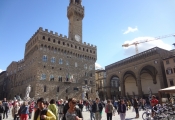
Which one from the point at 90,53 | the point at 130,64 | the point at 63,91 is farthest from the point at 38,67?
the point at 130,64

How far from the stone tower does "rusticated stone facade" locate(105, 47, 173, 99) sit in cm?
1309

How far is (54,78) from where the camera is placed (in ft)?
110

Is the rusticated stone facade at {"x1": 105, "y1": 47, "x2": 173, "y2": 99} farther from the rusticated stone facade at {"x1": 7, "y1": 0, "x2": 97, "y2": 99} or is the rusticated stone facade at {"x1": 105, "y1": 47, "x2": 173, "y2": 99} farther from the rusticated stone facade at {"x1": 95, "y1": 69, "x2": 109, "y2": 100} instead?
the rusticated stone facade at {"x1": 95, "y1": 69, "x2": 109, "y2": 100}

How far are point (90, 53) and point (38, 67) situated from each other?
1632 cm

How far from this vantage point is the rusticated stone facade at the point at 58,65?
31906 mm

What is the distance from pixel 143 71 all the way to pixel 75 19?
78.8ft

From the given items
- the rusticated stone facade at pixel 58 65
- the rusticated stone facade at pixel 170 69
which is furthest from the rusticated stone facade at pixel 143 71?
the rusticated stone facade at pixel 58 65

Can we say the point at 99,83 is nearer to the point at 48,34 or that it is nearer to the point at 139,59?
the point at 139,59

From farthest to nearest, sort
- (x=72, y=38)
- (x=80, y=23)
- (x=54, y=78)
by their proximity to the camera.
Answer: (x=80, y=23), (x=72, y=38), (x=54, y=78)

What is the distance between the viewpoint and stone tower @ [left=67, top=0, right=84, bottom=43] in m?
40.6

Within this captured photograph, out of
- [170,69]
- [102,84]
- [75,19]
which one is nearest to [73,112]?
[170,69]

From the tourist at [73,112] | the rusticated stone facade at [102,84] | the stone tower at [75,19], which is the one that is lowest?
the tourist at [73,112]

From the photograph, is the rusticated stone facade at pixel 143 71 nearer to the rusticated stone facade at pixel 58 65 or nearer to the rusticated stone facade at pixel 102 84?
the rusticated stone facade at pixel 58 65

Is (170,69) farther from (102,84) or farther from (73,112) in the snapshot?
(73,112)
